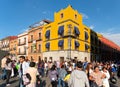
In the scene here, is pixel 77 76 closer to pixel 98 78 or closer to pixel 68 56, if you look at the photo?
pixel 98 78

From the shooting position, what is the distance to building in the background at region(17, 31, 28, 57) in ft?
151

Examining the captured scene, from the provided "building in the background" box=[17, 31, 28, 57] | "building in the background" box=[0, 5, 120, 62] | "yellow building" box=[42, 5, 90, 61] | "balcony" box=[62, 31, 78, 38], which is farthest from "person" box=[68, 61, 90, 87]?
"building in the background" box=[17, 31, 28, 57]

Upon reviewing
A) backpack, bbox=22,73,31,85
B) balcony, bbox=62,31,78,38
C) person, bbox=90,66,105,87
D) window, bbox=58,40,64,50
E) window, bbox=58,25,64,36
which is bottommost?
person, bbox=90,66,105,87

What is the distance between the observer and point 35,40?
1641 inches

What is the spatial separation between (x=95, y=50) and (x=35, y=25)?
15077mm

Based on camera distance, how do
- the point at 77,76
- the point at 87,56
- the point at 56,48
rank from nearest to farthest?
the point at 77,76
the point at 56,48
the point at 87,56

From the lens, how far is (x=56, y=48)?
35.7 m

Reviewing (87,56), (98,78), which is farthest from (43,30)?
(98,78)

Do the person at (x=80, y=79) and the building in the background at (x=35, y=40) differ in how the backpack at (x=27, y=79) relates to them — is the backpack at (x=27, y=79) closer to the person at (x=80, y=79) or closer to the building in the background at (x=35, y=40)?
the person at (x=80, y=79)

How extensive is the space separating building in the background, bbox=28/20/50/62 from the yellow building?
1.51 m

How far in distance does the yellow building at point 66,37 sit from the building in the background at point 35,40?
151 centimetres

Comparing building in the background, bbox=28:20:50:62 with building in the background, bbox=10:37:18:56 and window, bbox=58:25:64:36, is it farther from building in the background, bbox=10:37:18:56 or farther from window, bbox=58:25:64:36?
building in the background, bbox=10:37:18:56

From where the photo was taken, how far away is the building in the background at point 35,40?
40594 millimetres

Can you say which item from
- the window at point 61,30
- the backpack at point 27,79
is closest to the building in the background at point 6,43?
the window at point 61,30
